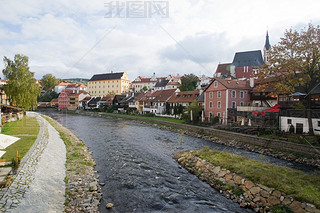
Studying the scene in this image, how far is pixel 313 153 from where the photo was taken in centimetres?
1549

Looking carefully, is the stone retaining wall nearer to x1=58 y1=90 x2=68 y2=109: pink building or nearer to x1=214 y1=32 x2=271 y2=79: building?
x1=214 y1=32 x2=271 y2=79: building

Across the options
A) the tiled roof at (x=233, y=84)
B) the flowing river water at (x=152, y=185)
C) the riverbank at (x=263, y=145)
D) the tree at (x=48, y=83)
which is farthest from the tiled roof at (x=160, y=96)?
the tree at (x=48, y=83)

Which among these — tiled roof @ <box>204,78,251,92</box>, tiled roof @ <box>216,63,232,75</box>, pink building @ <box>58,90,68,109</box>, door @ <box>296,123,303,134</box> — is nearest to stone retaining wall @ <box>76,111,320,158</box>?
door @ <box>296,123,303,134</box>

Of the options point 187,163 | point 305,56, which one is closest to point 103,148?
point 187,163

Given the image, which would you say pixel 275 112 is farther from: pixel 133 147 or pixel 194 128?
pixel 133 147

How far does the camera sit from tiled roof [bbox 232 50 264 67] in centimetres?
6215

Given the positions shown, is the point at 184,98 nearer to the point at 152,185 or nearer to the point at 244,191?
the point at 152,185

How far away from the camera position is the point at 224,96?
3084cm

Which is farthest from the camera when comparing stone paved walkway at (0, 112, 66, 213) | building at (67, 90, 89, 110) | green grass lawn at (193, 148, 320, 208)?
building at (67, 90, 89, 110)

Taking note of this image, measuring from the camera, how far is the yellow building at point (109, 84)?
91250 mm

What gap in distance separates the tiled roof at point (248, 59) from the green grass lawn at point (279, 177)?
187 ft

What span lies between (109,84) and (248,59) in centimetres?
6058

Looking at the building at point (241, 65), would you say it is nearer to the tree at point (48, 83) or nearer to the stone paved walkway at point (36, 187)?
the stone paved walkway at point (36, 187)

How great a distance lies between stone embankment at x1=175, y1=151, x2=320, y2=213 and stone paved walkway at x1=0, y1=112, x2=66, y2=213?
306 inches
